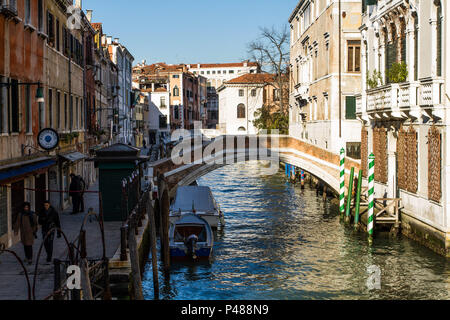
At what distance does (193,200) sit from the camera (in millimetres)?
17047

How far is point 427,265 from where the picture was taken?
11766mm

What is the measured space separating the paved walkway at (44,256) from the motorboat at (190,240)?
4.76 ft

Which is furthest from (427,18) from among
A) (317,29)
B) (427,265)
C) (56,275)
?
(317,29)

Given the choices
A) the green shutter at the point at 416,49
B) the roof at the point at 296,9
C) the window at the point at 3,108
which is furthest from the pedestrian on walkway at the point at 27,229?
the roof at the point at 296,9

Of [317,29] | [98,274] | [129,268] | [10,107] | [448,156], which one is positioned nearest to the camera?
[98,274]

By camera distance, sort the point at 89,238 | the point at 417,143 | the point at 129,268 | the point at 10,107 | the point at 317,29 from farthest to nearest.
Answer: the point at 317,29 → the point at 417,143 → the point at 89,238 → the point at 10,107 → the point at 129,268

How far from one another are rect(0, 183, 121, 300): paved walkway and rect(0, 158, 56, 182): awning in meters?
1.17

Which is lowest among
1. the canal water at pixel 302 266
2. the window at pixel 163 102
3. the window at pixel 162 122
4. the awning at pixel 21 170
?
the canal water at pixel 302 266

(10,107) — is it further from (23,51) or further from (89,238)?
(89,238)

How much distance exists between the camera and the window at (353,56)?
21.3 m

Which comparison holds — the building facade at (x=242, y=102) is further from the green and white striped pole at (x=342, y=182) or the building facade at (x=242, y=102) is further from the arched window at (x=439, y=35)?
the arched window at (x=439, y=35)

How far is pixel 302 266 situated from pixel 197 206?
15.5 ft

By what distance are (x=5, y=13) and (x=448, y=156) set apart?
790 centimetres

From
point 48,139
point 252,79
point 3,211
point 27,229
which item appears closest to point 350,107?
point 48,139
